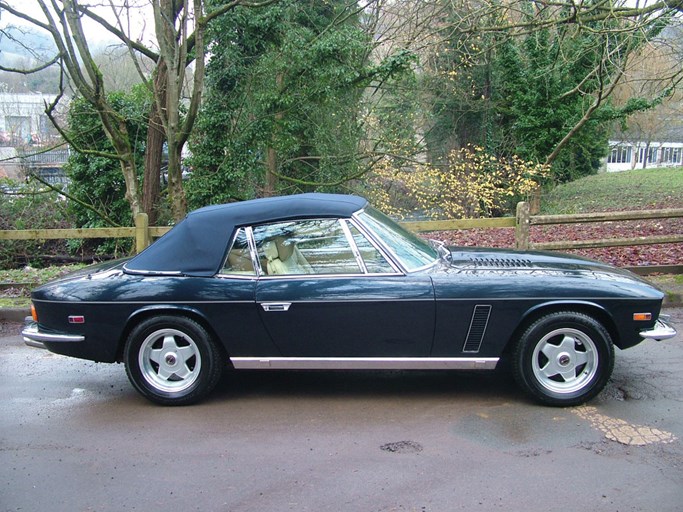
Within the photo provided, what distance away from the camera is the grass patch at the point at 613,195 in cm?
2186

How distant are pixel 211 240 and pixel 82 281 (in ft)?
3.59

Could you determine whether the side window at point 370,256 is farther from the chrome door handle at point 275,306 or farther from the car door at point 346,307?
the chrome door handle at point 275,306

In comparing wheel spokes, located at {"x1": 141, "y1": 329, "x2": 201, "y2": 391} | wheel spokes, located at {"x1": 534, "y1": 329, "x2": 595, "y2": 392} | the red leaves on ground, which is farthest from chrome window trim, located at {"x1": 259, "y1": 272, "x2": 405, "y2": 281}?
the red leaves on ground

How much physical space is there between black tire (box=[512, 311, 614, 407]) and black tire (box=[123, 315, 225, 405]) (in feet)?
7.56

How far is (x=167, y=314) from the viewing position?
4523 millimetres

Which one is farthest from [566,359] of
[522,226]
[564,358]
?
[522,226]

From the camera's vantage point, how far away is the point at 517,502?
10.1ft

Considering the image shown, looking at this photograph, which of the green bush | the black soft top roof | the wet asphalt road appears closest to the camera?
the wet asphalt road

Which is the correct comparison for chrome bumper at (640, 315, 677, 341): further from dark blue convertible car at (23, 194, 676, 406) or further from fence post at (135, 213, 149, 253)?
fence post at (135, 213, 149, 253)

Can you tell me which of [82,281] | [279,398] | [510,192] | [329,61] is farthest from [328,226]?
[510,192]

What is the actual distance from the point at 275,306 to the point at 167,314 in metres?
0.87

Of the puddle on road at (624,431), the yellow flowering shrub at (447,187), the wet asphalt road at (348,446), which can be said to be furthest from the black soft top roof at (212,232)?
the yellow flowering shrub at (447,187)

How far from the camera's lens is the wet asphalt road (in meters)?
3.21

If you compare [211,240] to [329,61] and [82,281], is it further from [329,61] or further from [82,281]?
[329,61]
